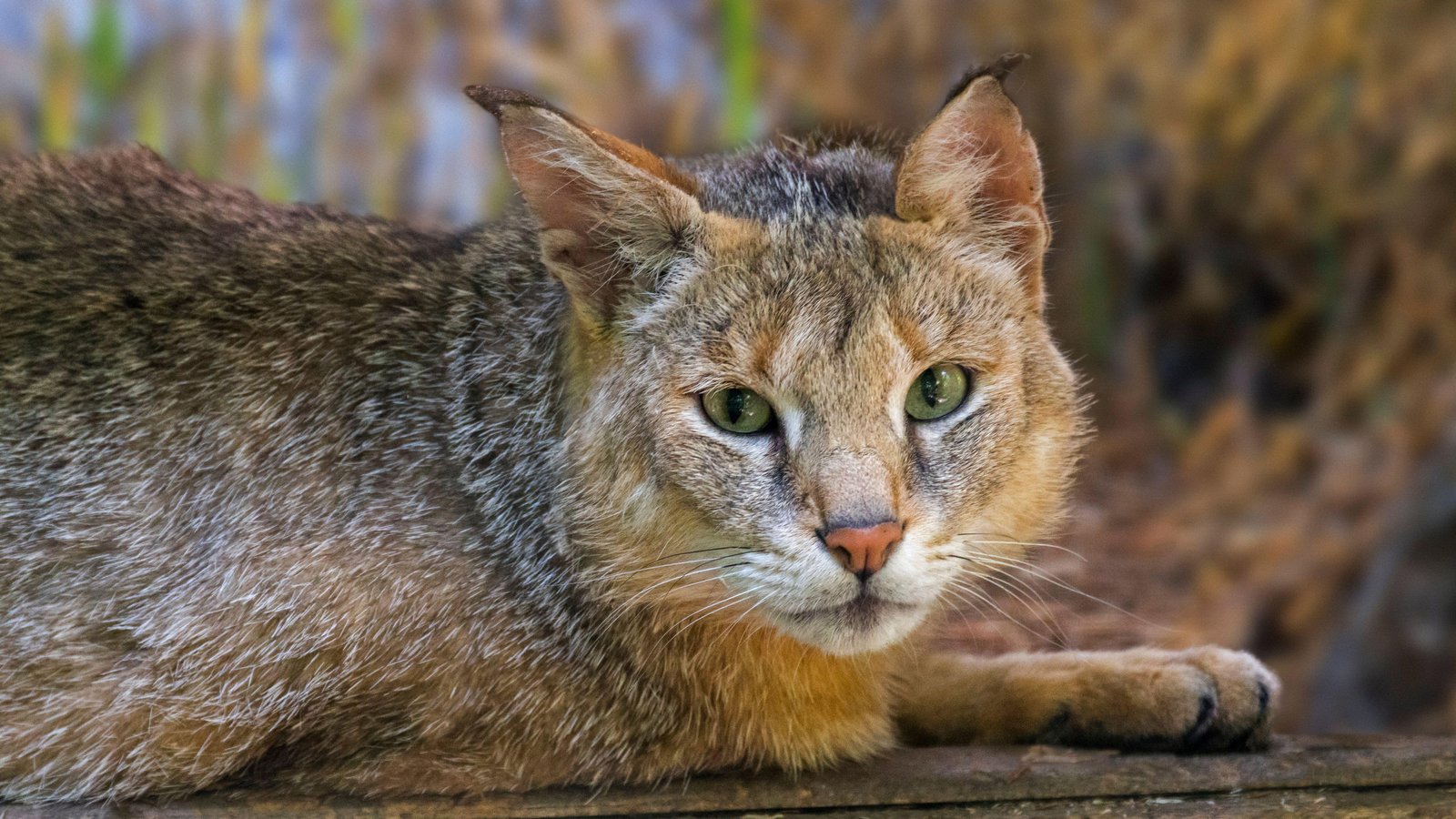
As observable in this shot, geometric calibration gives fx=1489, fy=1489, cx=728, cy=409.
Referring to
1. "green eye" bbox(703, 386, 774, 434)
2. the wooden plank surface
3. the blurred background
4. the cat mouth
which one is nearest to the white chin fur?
the cat mouth

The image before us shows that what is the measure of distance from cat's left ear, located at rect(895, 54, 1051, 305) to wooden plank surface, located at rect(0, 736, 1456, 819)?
0.99m

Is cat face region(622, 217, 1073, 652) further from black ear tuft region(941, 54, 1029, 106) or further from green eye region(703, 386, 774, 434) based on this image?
black ear tuft region(941, 54, 1029, 106)

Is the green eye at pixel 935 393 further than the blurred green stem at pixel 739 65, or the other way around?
the blurred green stem at pixel 739 65

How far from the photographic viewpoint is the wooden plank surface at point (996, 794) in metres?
2.96

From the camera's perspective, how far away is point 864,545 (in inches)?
98.7

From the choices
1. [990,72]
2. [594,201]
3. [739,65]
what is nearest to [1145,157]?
[739,65]

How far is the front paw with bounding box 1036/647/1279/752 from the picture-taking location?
10.5ft

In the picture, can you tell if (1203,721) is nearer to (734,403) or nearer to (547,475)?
(734,403)

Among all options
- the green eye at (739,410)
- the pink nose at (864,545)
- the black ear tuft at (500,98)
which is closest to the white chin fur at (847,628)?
the pink nose at (864,545)

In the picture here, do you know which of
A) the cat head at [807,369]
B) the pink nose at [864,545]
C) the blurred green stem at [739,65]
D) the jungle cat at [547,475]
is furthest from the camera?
the blurred green stem at [739,65]

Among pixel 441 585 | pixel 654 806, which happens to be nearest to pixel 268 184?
pixel 441 585

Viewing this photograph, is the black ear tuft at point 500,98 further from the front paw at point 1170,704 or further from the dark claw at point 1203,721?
the dark claw at point 1203,721

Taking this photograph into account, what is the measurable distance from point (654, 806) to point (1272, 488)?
372 centimetres

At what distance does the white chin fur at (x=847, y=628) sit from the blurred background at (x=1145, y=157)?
7.39 ft
